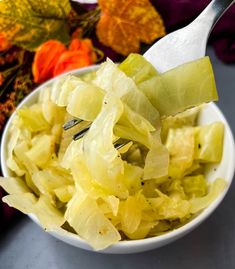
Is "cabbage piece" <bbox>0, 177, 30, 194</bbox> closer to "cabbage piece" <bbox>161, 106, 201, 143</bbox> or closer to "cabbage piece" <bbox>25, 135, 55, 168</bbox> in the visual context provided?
"cabbage piece" <bbox>25, 135, 55, 168</bbox>

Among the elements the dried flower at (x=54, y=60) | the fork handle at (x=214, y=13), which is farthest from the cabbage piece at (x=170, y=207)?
the dried flower at (x=54, y=60)

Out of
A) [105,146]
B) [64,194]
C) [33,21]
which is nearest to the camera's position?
[105,146]

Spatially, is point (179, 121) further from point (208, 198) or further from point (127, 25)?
point (127, 25)

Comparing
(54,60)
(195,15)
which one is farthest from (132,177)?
(195,15)

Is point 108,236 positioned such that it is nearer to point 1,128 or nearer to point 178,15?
point 1,128

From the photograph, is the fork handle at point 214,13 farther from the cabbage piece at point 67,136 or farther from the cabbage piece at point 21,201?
the cabbage piece at point 21,201

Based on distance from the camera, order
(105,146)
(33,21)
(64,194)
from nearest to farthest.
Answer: (105,146)
(64,194)
(33,21)

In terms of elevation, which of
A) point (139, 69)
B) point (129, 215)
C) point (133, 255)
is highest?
point (139, 69)
